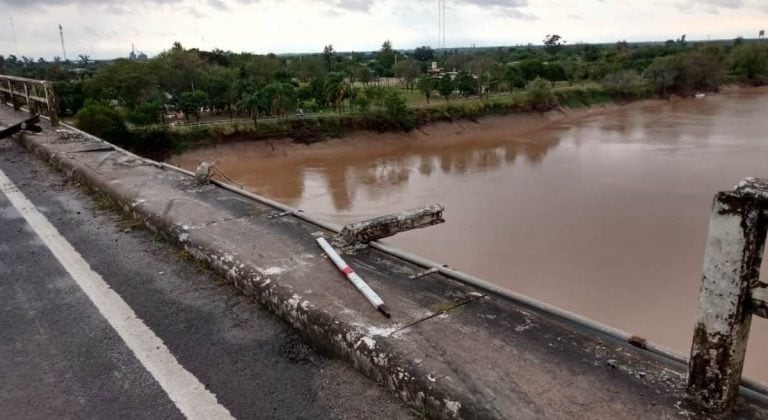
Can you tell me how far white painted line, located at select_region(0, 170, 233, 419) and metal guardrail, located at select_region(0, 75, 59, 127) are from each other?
646cm

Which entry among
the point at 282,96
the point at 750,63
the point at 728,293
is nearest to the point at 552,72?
the point at 750,63


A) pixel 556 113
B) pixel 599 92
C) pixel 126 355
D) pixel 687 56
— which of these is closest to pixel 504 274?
pixel 126 355

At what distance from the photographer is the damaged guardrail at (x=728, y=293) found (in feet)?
7.30

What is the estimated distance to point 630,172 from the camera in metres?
27.2

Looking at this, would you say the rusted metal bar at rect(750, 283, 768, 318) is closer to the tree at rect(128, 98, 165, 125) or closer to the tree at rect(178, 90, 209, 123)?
the tree at rect(128, 98, 165, 125)

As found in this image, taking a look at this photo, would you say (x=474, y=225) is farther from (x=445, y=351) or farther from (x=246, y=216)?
Answer: (x=445, y=351)

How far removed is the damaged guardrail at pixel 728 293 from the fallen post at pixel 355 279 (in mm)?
1653

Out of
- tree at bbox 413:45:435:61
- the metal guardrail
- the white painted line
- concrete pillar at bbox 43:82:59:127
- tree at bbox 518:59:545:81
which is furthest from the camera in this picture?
tree at bbox 413:45:435:61

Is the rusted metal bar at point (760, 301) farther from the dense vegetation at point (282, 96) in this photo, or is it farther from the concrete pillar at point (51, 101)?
the dense vegetation at point (282, 96)

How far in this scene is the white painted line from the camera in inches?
108

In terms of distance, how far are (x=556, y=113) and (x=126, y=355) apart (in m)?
47.9

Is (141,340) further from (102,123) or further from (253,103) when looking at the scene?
(253,103)

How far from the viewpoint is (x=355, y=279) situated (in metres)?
3.67

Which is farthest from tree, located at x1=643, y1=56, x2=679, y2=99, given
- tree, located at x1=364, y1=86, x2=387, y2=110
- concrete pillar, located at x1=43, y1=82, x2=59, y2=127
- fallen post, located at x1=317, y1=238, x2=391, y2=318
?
fallen post, located at x1=317, y1=238, x2=391, y2=318
